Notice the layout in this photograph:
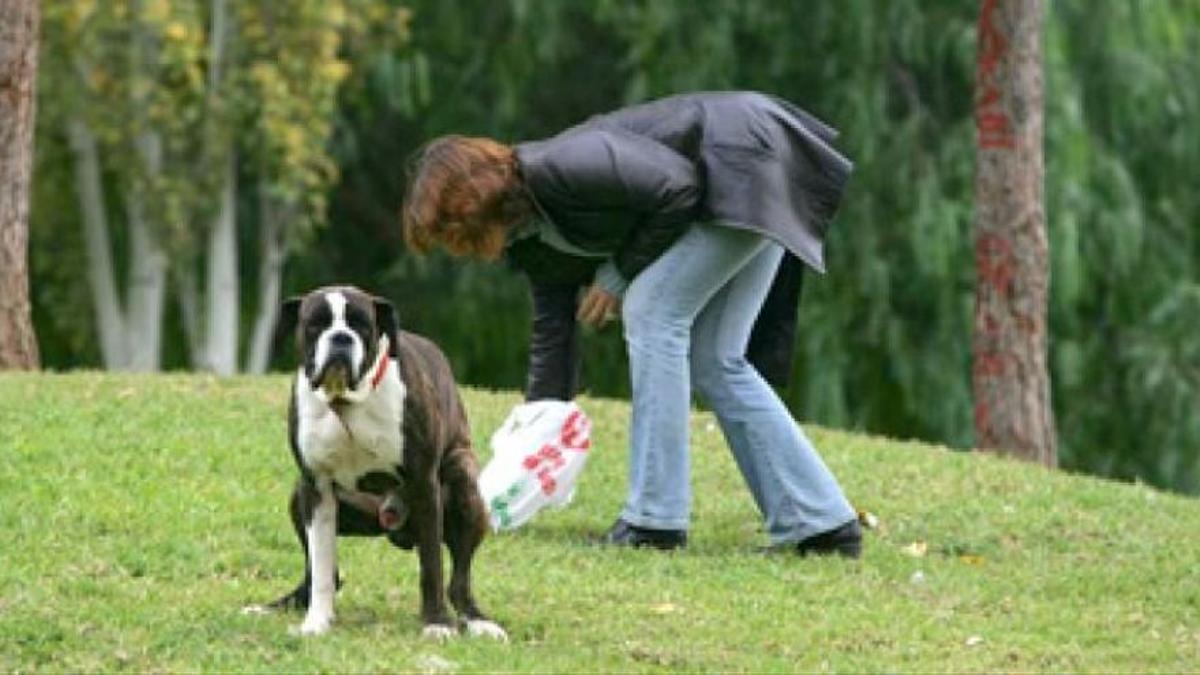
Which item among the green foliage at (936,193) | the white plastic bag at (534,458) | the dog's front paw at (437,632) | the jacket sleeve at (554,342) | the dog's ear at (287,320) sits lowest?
the green foliage at (936,193)

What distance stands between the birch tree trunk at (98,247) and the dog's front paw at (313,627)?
1918 cm

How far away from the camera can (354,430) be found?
26.6ft

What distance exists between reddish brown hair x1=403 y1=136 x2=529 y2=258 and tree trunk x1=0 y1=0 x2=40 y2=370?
5.41m

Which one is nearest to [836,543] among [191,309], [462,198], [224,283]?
[462,198]

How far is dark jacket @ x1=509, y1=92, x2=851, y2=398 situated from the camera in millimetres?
9891

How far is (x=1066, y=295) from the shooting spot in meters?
22.4

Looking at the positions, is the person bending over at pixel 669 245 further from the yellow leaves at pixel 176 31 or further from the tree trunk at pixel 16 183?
the yellow leaves at pixel 176 31

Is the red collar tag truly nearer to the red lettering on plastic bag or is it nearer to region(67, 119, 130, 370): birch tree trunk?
the red lettering on plastic bag

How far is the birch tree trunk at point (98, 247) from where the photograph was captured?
27.3 m

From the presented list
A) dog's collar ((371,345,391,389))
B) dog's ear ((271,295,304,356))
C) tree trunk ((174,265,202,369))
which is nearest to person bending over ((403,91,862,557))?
dog's ear ((271,295,304,356))

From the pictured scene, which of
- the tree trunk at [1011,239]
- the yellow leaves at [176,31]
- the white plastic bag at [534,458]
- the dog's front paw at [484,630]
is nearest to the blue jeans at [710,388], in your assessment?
the white plastic bag at [534,458]

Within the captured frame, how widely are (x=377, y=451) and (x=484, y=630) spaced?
0.70 metres

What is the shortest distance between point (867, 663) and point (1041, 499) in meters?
3.82

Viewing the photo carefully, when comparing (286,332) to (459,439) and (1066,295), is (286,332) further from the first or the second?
(1066,295)
